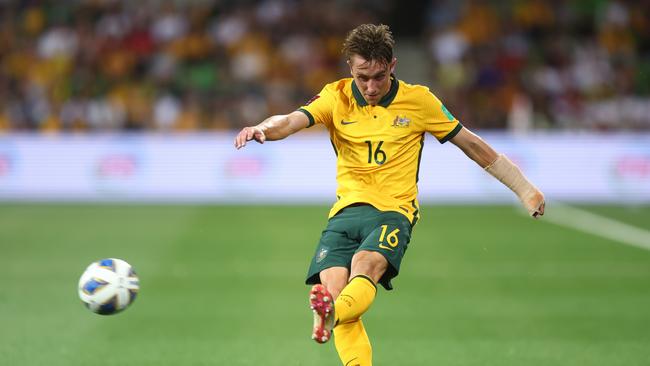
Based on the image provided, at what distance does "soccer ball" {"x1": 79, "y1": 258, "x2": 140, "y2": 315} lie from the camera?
21.8 feet

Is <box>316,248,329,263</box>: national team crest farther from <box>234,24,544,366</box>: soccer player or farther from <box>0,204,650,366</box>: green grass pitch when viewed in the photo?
<box>0,204,650,366</box>: green grass pitch

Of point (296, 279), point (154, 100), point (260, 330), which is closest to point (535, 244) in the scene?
point (296, 279)

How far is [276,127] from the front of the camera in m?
6.03

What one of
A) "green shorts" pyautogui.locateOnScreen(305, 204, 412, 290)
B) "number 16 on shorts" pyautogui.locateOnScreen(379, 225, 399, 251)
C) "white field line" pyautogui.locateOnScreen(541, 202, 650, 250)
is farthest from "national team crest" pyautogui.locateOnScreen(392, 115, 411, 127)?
"white field line" pyautogui.locateOnScreen(541, 202, 650, 250)

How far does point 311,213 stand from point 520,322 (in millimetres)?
8618

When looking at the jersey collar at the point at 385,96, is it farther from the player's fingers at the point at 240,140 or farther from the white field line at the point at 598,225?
the white field line at the point at 598,225

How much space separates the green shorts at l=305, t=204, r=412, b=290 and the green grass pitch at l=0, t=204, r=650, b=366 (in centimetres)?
143

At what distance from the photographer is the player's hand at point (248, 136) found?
221 inches

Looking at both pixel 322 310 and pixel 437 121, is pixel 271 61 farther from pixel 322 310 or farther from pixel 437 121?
pixel 322 310

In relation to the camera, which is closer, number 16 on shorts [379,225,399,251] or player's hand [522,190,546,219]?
number 16 on shorts [379,225,399,251]

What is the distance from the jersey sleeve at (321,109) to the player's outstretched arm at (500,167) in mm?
821

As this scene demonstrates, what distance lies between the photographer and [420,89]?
629cm

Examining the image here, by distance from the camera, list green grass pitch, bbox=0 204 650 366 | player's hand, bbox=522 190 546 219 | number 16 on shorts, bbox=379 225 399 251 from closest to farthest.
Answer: number 16 on shorts, bbox=379 225 399 251
player's hand, bbox=522 190 546 219
green grass pitch, bbox=0 204 650 366

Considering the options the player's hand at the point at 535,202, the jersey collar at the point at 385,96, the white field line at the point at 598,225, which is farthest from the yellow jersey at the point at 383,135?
the white field line at the point at 598,225
